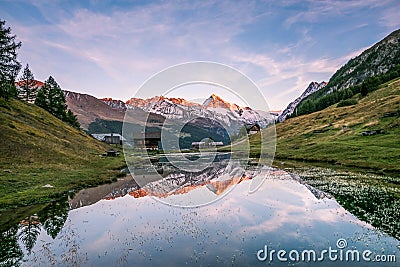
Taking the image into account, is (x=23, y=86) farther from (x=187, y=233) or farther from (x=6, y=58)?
(x=187, y=233)

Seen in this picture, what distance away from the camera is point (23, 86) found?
118 meters

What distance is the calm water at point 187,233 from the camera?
17.0 meters

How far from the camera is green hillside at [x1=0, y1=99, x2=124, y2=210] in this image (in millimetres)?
33719

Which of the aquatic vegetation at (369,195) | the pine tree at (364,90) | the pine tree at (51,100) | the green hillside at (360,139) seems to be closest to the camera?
the aquatic vegetation at (369,195)

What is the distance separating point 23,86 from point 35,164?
90.1 m

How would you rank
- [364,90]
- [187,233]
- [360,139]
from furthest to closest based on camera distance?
[364,90] < [360,139] < [187,233]

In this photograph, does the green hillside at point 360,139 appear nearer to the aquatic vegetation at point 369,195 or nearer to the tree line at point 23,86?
the aquatic vegetation at point 369,195

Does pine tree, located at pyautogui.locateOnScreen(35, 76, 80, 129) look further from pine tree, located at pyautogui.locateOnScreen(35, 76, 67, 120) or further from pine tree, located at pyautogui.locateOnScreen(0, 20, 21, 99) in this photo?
pine tree, located at pyautogui.locateOnScreen(0, 20, 21, 99)

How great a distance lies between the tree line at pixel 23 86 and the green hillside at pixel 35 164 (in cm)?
749

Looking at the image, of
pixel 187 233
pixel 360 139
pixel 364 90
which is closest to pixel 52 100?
pixel 187 233

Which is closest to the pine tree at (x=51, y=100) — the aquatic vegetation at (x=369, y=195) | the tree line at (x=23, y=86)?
the tree line at (x=23, y=86)

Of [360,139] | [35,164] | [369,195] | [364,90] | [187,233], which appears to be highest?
[364,90]

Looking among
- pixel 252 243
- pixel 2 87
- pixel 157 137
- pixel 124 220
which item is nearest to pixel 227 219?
pixel 252 243

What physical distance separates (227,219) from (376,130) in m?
79.9
